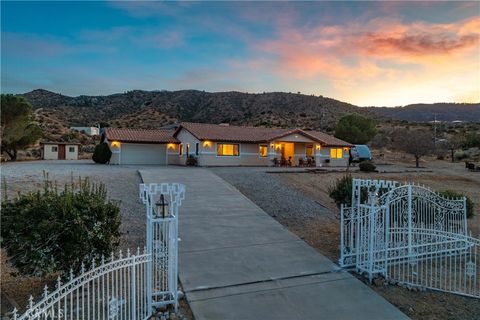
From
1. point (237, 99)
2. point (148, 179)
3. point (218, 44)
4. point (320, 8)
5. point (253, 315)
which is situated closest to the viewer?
point (253, 315)

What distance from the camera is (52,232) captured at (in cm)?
678

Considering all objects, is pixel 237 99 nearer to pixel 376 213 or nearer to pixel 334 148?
pixel 334 148

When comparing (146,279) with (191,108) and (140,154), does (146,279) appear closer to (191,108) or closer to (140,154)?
(140,154)

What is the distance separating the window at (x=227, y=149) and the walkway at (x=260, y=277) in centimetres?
2096

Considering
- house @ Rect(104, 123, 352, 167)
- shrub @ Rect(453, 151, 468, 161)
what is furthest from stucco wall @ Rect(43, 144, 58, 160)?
shrub @ Rect(453, 151, 468, 161)

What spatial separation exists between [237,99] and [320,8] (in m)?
83.9

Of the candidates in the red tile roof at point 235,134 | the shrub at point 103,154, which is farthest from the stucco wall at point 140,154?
the red tile roof at point 235,134

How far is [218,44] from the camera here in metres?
28.0

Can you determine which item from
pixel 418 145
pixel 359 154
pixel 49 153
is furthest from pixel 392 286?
pixel 49 153

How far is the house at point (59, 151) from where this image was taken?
4609 cm

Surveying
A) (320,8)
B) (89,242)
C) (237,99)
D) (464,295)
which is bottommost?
(464,295)

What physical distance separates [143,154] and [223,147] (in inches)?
324

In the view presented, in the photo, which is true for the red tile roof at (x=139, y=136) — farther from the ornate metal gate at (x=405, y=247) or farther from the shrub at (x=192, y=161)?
the ornate metal gate at (x=405, y=247)

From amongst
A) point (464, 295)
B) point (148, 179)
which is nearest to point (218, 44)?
point (148, 179)
